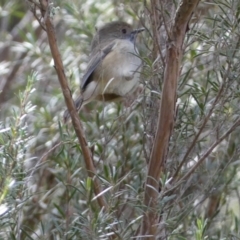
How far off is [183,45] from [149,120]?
0.84ft

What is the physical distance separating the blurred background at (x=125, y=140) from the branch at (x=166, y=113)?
0.12 ft

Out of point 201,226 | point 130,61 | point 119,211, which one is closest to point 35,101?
point 130,61

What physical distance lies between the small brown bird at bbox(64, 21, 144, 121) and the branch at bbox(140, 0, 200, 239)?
123cm

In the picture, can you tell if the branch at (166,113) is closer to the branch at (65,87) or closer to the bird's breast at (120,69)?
the branch at (65,87)

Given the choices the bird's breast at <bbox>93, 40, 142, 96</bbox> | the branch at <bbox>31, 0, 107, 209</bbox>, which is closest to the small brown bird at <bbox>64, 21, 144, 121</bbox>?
the bird's breast at <bbox>93, 40, 142, 96</bbox>

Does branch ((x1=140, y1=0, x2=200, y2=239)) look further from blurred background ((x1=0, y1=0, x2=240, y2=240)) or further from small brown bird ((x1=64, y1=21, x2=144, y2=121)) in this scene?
small brown bird ((x1=64, y1=21, x2=144, y2=121))

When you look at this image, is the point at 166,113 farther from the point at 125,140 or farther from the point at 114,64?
the point at 114,64

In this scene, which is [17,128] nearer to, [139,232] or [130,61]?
[139,232]

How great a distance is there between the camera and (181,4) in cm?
161

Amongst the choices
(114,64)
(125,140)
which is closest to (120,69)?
(114,64)

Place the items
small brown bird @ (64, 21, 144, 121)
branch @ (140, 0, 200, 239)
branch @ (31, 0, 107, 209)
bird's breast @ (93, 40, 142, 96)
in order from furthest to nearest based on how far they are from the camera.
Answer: bird's breast @ (93, 40, 142, 96) < small brown bird @ (64, 21, 144, 121) < branch @ (31, 0, 107, 209) < branch @ (140, 0, 200, 239)

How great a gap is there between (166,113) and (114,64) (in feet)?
5.57

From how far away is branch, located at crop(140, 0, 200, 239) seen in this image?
5.38ft

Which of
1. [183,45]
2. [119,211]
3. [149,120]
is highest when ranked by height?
[183,45]
